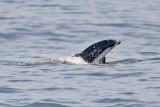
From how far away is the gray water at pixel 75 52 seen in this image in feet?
52.9

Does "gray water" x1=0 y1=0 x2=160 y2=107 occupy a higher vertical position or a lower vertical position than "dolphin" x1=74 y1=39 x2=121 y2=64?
lower

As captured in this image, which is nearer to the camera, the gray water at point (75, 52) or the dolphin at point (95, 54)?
the gray water at point (75, 52)

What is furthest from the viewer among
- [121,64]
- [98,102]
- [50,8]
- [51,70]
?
[50,8]

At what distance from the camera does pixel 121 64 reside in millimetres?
21281

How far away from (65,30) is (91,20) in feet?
13.5

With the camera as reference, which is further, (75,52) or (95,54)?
(75,52)

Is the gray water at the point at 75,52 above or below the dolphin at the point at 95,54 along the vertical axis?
below

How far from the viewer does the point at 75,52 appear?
2467 cm

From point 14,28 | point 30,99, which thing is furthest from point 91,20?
point 30,99

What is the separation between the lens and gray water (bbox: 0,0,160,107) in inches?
634

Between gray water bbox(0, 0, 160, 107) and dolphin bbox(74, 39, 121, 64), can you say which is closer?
gray water bbox(0, 0, 160, 107)

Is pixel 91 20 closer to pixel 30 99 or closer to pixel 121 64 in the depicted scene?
pixel 121 64

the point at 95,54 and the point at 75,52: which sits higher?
the point at 95,54

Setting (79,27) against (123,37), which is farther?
(79,27)
